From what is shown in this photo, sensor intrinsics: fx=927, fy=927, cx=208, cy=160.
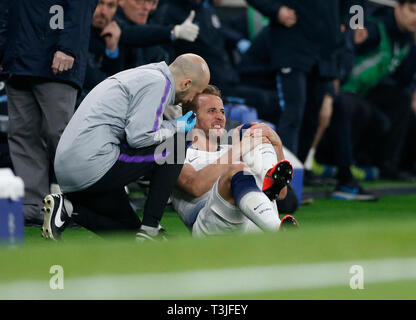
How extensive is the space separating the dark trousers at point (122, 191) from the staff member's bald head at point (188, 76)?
22 cm

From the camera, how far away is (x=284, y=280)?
120 inches

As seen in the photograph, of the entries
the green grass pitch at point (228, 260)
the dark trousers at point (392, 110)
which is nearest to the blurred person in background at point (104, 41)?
the green grass pitch at point (228, 260)

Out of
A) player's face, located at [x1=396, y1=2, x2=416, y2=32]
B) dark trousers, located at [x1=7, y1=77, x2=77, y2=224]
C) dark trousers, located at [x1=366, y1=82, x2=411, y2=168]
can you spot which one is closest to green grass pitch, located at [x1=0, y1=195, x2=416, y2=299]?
dark trousers, located at [x1=7, y1=77, x2=77, y2=224]

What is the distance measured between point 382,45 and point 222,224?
5.08 m

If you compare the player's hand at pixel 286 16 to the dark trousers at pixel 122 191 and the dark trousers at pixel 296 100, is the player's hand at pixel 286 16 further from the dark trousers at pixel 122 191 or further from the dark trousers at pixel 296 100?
the dark trousers at pixel 122 191

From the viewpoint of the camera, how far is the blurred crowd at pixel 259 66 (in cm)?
527

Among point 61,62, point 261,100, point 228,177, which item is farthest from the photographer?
point 261,100

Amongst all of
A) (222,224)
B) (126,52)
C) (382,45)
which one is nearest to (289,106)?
(126,52)

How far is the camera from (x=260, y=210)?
4.01 m

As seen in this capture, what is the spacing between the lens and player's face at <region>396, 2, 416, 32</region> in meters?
8.55

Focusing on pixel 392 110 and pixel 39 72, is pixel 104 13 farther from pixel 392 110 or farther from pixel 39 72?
pixel 392 110

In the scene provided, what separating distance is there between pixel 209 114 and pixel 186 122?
0.38 m

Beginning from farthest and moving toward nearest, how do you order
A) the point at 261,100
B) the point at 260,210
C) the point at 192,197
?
the point at 261,100 < the point at 192,197 < the point at 260,210

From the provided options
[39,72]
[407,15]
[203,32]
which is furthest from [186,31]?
[407,15]
